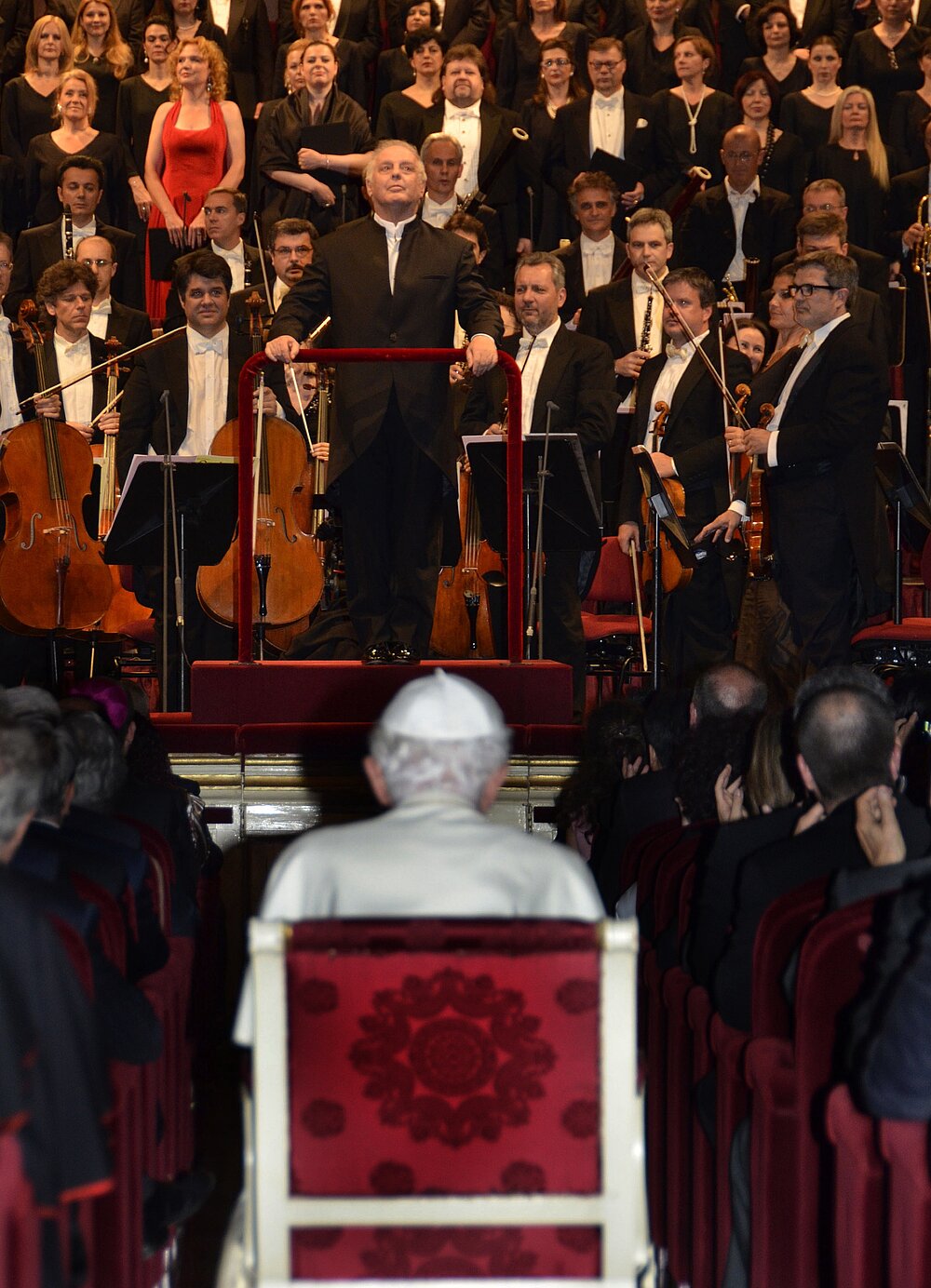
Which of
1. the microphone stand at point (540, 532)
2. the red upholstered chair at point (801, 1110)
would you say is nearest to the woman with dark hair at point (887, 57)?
the microphone stand at point (540, 532)

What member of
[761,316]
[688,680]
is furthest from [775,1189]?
[761,316]

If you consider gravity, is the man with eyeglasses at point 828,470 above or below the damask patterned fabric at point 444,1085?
above

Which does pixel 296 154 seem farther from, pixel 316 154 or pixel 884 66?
pixel 884 66

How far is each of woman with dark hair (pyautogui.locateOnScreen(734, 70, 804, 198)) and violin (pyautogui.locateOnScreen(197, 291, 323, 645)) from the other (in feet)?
11.8

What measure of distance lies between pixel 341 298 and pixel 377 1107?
3734 millimetres

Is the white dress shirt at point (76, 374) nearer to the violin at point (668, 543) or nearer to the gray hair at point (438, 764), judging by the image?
the violin at point (668, 543)

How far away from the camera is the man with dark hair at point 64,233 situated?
313 inches

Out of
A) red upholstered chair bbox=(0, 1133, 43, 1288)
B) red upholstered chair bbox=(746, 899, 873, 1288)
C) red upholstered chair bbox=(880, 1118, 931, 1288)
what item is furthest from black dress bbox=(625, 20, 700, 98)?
red upholstered chair bbox=(0, 1133, 43, 1288)

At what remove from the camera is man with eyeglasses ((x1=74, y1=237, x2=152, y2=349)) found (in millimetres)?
7254

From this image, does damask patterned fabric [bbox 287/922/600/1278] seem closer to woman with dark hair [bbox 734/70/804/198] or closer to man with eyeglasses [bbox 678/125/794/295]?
man with eyeglasses [bbox 678/125/794/295]

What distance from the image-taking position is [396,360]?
500 centimetres

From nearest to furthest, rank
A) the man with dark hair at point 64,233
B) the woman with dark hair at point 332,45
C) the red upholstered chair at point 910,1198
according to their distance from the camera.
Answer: the red upholstered chair at point 910,1198, the man with dark hair at point 64,233, the woman with dark hair at point 332,45

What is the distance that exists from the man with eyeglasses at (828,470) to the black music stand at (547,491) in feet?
2.02

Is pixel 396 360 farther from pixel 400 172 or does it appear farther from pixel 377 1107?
pixel 377 1107
